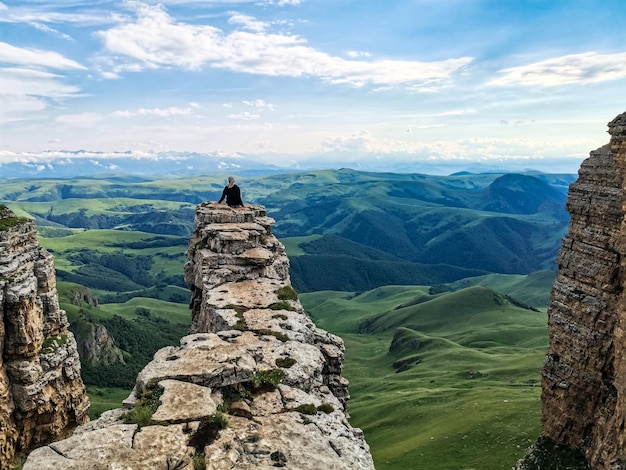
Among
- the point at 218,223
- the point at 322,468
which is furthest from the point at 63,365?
the point at 322,468

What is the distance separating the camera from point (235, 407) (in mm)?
18672

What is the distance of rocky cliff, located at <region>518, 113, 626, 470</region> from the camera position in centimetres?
4072

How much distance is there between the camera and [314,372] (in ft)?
76.7

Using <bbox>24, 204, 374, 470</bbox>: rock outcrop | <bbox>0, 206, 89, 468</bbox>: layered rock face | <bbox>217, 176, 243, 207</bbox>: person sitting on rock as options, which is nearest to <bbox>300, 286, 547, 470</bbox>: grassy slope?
<bbox>217, 176, 243, 207</bbox>: person sitting on rock

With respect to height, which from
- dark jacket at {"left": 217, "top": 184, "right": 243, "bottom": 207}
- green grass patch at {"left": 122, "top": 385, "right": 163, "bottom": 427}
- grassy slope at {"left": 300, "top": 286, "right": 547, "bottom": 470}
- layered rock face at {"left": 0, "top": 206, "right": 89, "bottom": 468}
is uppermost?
dark jacket at {"left": 217, "top": 184, "right": 243, "bottom": 207}

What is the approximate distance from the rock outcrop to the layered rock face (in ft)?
65.5

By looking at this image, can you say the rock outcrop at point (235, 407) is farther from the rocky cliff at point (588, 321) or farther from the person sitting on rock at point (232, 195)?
the rocky cliff at point (588, 321)

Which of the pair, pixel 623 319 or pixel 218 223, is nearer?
pixel 623 319

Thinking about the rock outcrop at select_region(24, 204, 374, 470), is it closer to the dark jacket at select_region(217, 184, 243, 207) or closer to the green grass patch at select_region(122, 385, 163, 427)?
the green grass patch at select_region(122, 385, 163, 427)

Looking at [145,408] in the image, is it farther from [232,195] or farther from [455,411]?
[455,411]

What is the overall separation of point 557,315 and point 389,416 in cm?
7862

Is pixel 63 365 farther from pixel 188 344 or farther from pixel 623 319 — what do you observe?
pixel 623 319

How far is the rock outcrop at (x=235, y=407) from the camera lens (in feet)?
49.6

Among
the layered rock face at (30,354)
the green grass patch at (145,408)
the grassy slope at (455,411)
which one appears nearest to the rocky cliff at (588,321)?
the grassy slope at (455,411)
